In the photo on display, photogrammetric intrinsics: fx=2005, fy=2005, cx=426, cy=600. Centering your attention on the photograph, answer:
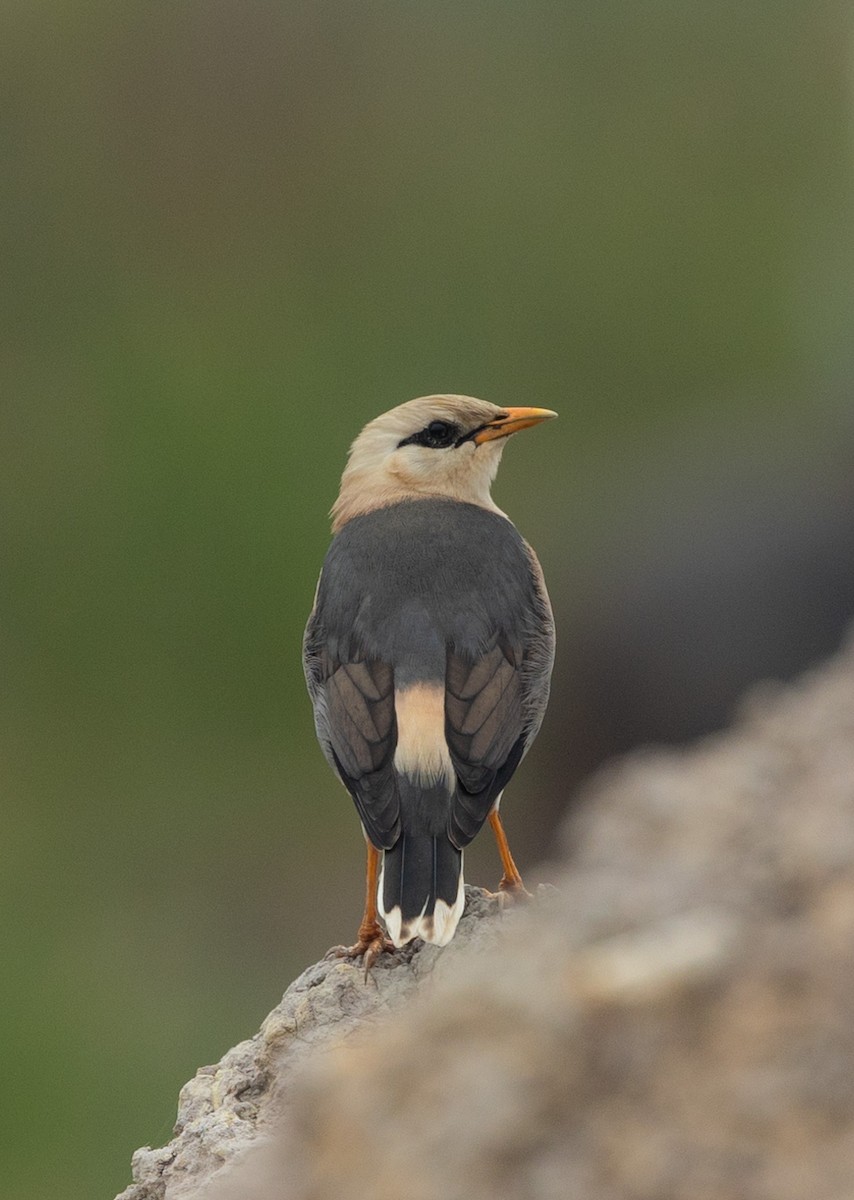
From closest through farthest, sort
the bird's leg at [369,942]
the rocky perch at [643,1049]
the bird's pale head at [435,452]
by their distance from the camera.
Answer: the rocky perch at [643,1049] < the bird's leg at [369,942] < the bird's pale head at [435,452]

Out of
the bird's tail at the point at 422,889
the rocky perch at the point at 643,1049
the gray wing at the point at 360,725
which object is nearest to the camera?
the rocky perch at the point at 643,1049

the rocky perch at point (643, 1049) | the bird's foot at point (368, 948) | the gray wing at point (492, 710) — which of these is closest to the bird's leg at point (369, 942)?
the bird's foot at point (368, 948)

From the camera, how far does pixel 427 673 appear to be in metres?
6.18

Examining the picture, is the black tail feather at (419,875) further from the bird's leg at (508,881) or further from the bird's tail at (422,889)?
→ the bird's leg at (508,881)

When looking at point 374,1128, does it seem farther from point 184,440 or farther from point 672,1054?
point 184,440

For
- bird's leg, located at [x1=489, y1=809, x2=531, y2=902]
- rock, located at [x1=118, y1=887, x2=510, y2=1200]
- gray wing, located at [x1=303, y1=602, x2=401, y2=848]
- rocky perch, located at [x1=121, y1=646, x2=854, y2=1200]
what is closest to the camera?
rocky perch, located at [x1=121, y1=646, x2=854, y2=1200]

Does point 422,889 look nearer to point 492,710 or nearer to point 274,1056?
Result: point 274,1056

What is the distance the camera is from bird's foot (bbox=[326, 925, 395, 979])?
5439mm

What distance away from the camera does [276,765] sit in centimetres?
2006

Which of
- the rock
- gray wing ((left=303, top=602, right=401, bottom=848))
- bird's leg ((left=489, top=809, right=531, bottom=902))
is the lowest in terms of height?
the rock

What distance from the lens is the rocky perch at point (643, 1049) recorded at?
2.59m

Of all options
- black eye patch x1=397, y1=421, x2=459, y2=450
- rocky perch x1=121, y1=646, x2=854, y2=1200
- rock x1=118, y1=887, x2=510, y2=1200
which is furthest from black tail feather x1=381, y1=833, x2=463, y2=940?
black eye patch x1=397, y1=421, x2=459, y2=450

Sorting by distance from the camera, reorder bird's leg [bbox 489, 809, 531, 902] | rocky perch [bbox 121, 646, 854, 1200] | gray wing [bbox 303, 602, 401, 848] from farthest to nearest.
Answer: gray wing [bbox 303, 602, 401, 848] → bird's leg [bbox 489, 809, 531, 902] → rocky perch [bbox 121, 646, 854, 1200]

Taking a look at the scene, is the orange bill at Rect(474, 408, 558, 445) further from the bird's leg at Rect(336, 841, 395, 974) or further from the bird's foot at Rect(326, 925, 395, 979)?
the bird's foot at Rect(326, 925, 395, 979)
